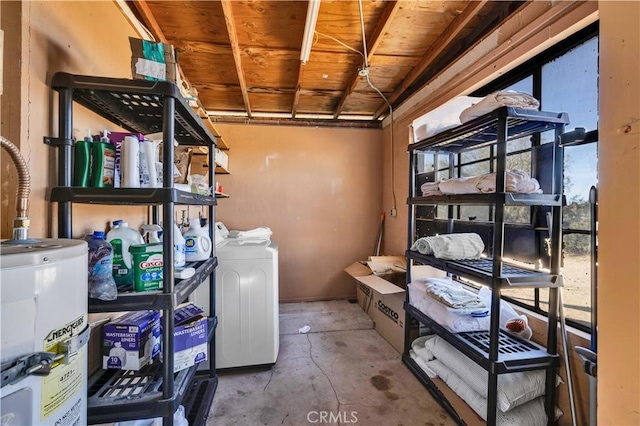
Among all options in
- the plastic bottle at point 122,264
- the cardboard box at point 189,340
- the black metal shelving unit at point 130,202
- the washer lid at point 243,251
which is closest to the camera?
the black metal shelving unit at point 130,202

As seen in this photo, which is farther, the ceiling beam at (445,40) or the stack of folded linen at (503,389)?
the ceiling beam at (445,40)

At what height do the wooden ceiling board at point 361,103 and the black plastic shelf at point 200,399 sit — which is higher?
the wooden ceiling board at point 361,103

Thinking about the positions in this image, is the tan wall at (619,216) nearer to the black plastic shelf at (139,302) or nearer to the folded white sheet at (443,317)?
the folded white sheet at (443,317)

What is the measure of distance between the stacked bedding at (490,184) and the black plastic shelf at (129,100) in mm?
1550

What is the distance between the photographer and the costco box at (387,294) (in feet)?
7.86

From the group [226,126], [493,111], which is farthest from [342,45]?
[226,126]

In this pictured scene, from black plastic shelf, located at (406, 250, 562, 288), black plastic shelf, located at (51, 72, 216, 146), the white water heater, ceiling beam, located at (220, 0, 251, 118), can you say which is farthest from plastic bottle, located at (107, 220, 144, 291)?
black plastic shelf, located at (406, 250, 562, 288)

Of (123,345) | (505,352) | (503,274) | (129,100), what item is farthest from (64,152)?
(505,352)

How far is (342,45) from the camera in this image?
216 cm

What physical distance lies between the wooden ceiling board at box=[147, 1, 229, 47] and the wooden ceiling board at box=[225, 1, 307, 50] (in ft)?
0.44

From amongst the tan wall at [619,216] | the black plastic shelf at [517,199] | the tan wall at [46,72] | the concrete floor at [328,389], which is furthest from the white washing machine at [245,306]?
the tan wall at [619,216]

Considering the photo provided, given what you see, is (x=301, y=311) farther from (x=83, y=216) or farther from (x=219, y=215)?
(x=83, y=216)

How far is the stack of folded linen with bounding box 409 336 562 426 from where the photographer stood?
1.42 meters

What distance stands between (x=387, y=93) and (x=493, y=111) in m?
1.85
